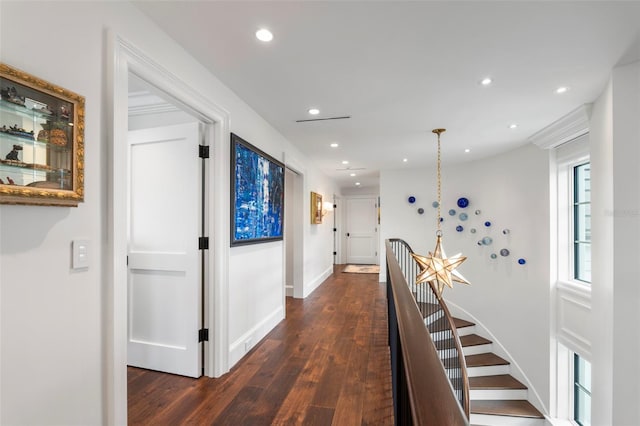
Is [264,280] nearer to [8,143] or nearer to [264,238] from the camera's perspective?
[264,238]

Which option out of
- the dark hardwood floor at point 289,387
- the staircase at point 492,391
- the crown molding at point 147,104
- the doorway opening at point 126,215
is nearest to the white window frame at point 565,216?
the staircase at point 492,391

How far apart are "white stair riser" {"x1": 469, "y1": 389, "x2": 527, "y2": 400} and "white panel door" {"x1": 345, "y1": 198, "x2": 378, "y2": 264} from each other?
16.1 feet

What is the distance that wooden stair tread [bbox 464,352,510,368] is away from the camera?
4.94 meters

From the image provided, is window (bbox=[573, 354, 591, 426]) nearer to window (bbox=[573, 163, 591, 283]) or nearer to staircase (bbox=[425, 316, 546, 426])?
staircase (bbox=[425, 316, 546, 426])

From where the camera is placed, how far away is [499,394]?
4.60 m

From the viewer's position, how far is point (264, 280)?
3.48m

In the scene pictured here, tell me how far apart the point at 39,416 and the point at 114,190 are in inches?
37.9

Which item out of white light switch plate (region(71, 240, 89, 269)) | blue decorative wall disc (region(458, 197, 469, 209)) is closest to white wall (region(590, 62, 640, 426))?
white light switch plate (region(71, 240, 89, 269))

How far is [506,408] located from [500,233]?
263 cm

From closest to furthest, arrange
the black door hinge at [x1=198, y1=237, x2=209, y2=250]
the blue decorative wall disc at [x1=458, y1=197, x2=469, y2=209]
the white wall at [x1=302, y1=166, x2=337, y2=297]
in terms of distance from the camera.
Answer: the black door hinge at [x1=198, y1=237, x2=209, y2=250] → the white wall at [x1=302, y1=166, x2=337, y2=297] → the blue decorative wall disc at [x1=458, y1=197, x2=469, y2=209]

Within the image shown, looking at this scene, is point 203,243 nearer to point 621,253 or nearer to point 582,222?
point 621,253

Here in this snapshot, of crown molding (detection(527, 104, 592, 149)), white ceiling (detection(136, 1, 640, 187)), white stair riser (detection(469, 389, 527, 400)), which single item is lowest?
white stair riser (detection(469, 389, 527, 400))

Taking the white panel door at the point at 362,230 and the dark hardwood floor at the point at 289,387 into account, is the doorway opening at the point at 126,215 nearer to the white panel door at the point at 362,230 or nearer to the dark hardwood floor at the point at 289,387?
the dark hardwood floor at the point at 289,387

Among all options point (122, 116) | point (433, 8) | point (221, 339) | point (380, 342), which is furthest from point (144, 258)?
point (433, 8)
